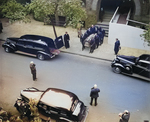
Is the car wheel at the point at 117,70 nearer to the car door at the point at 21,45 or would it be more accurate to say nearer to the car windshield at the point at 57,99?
the car windshield at the point at 57,99

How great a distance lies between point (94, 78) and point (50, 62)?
230 centimetres

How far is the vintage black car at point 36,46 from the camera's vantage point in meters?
9.23

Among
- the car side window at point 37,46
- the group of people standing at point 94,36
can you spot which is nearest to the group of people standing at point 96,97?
the group of people standing at point 94,36

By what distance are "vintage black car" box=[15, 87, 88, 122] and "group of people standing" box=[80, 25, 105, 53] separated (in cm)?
392

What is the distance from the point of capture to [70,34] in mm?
11242

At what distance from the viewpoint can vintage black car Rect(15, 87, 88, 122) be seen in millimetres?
6247

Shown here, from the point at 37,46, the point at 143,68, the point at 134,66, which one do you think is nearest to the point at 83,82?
the point at 134,66

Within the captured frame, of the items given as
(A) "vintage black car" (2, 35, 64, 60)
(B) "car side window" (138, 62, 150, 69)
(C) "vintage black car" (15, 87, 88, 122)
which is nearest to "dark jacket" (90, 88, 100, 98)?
(C) "vintage black car" (15, 87, 88, 122)

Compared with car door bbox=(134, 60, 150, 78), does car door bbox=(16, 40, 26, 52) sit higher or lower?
higher

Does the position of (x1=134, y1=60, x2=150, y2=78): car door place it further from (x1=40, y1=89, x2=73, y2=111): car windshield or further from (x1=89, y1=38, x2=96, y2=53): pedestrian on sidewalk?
(x1=40, y1=89, x2=73, y2=111): car windshield

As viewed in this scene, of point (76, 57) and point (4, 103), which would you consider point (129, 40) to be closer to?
point (76, 57)

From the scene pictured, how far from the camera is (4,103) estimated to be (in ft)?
24.1

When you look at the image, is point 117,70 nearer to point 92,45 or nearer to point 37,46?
point 92,45

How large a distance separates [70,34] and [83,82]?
158 inches
